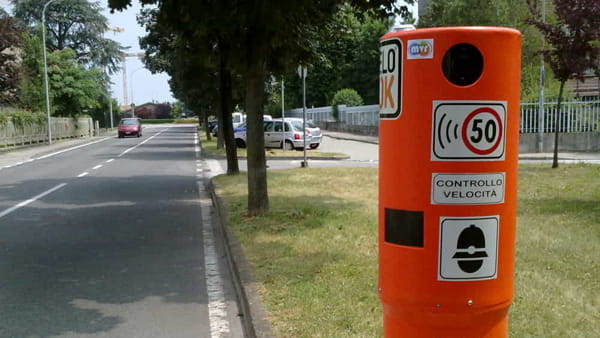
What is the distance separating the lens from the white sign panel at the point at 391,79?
95.6 inches

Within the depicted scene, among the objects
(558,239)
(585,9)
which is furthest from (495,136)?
(585,9)

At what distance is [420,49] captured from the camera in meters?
2.35

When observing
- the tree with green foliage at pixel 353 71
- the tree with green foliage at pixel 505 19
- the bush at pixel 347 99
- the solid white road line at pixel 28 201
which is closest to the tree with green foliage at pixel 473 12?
the tree with green foliage at pixel 505 19

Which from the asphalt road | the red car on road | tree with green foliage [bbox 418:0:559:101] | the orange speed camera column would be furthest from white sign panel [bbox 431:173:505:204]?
the red car on road

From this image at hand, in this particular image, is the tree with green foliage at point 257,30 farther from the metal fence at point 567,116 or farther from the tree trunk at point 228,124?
the metal fence at point 567,116

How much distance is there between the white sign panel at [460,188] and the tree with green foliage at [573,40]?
1283cm

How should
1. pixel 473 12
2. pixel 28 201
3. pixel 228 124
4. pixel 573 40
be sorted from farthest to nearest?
1. pixel 473 12
2. pixel 228 124
3. pixel 573 40
4. pixel 28 201

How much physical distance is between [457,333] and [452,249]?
355 millimetres

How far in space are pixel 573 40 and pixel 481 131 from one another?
14517mm

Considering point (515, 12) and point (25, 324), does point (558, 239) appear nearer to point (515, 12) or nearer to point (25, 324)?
point (25, 324)

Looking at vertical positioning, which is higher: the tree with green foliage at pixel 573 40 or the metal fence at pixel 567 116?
the tree with green foliage at pixel 573 40

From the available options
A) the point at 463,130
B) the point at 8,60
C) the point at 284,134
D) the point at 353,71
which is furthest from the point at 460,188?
the point at 353,71

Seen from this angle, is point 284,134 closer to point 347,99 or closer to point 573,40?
point 573,40

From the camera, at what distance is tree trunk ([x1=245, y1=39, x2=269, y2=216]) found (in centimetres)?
931
